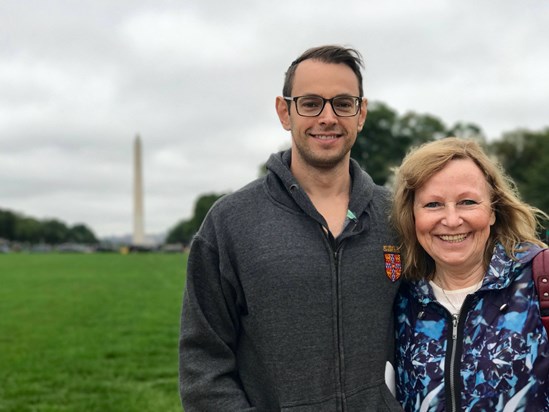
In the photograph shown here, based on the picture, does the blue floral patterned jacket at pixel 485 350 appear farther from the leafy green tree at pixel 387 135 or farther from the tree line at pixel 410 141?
the leafy green tree at pixel 387 135

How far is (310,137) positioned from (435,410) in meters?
1.32

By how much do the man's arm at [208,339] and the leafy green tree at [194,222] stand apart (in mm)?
98606

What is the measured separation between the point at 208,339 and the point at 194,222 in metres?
117

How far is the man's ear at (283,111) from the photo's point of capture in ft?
10.9

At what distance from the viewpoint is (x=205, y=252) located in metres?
3.08

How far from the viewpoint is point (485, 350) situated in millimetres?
2846

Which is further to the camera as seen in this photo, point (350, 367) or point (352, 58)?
point (352, 58)

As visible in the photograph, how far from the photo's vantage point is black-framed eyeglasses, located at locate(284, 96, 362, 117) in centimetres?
317

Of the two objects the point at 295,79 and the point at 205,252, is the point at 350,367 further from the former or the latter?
the point at 295,79

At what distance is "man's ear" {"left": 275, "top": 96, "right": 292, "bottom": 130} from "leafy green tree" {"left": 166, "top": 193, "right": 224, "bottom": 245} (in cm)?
9833

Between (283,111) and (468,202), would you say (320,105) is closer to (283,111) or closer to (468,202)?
(283,111)

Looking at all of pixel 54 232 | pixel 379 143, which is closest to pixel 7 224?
pixel 54 232

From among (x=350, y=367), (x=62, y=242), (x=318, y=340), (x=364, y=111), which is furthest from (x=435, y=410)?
(x=62, y=242)

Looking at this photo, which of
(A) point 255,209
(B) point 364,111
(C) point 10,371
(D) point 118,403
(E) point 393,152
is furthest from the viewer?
(E) point 393,152
